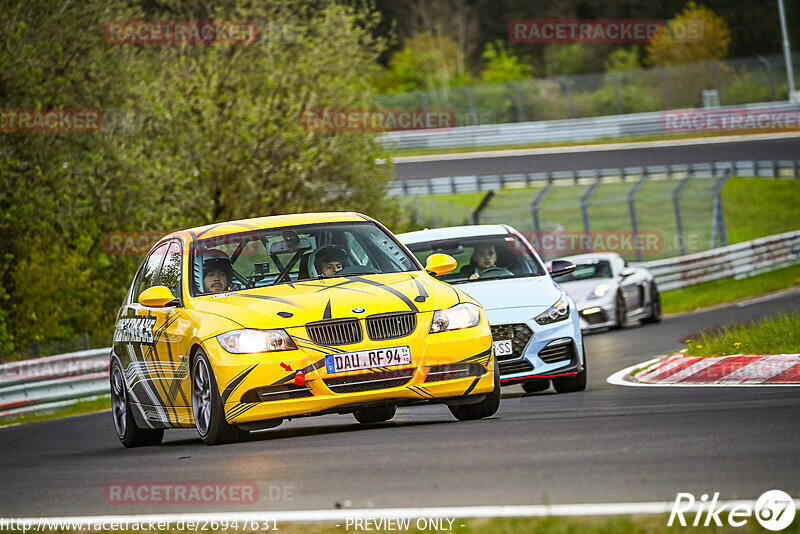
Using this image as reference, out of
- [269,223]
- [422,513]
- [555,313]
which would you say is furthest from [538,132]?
[422,513]

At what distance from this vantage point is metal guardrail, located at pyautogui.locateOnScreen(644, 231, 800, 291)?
105ft

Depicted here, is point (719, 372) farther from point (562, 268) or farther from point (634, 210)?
point (634, 210)

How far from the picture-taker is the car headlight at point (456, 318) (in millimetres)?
9664

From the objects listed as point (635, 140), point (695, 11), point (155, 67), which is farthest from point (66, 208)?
point (695, 11)

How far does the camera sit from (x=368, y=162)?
34969mm

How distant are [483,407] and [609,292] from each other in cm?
1319

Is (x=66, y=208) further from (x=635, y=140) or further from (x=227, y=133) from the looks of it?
(x=635, y=140)

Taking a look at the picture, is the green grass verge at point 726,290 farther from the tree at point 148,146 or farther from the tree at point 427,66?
the tree at point 427,66

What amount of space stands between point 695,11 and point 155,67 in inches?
1882

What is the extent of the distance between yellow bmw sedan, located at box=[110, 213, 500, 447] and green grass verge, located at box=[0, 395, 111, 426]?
8315mm

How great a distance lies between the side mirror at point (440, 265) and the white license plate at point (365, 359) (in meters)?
1.31

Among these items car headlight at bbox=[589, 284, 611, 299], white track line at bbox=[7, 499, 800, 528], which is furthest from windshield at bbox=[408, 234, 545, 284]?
car headlight at bbox=[589, 284, 611, 299]

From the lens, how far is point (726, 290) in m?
31.2

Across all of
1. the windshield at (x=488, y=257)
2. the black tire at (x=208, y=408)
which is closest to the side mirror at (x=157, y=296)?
the black tire at (x=208, y=408)
